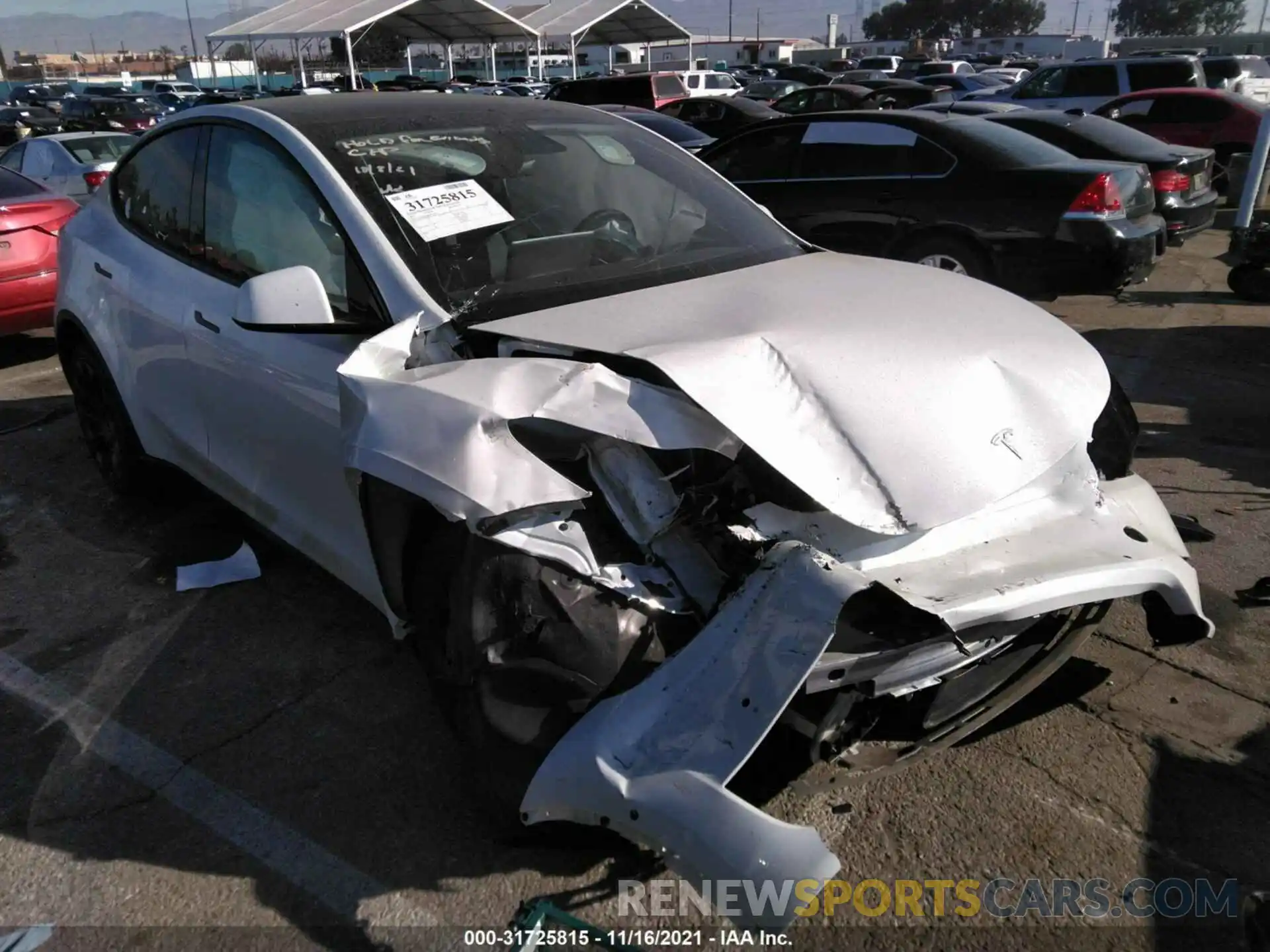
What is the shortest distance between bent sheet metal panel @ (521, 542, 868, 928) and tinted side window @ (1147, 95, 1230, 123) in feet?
47.2

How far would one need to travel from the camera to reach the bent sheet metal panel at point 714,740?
6.03ft

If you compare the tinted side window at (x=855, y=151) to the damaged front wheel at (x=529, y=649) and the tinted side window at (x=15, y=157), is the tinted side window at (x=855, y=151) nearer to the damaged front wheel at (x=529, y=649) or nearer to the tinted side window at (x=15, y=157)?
the damaged front wheel at (x=529, y=649)

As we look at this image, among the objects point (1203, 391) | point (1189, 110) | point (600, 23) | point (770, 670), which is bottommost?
point (1203, 391)

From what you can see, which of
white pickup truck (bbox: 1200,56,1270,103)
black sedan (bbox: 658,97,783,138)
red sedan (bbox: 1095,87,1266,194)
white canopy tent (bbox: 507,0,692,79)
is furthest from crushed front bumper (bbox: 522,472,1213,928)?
white canopy tent (bbox: 507,0,692,79)

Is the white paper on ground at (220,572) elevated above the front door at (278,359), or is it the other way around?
the front door at (278,359)

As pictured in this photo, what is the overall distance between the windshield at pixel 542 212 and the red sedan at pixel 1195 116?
11.9m

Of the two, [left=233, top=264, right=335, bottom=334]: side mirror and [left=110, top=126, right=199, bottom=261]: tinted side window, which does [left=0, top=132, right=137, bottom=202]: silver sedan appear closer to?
[left=110, top=126, right=199, bottom=261]: tinted side window

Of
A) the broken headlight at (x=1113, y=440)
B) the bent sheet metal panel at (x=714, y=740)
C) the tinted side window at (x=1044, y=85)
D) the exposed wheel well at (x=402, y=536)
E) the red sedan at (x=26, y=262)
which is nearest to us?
the bent sheet metal panel at (x=714, y=740)

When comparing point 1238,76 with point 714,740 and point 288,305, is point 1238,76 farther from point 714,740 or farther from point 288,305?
point 714,740

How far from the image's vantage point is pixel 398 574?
2611mm

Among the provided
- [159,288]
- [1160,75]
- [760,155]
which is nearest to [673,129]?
[760,155]

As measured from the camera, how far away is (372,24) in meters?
29.5

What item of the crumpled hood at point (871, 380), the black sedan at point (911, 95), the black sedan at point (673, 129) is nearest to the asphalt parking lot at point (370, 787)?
the crumpled hood at point (871, 380)

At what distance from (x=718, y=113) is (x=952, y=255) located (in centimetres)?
1147
